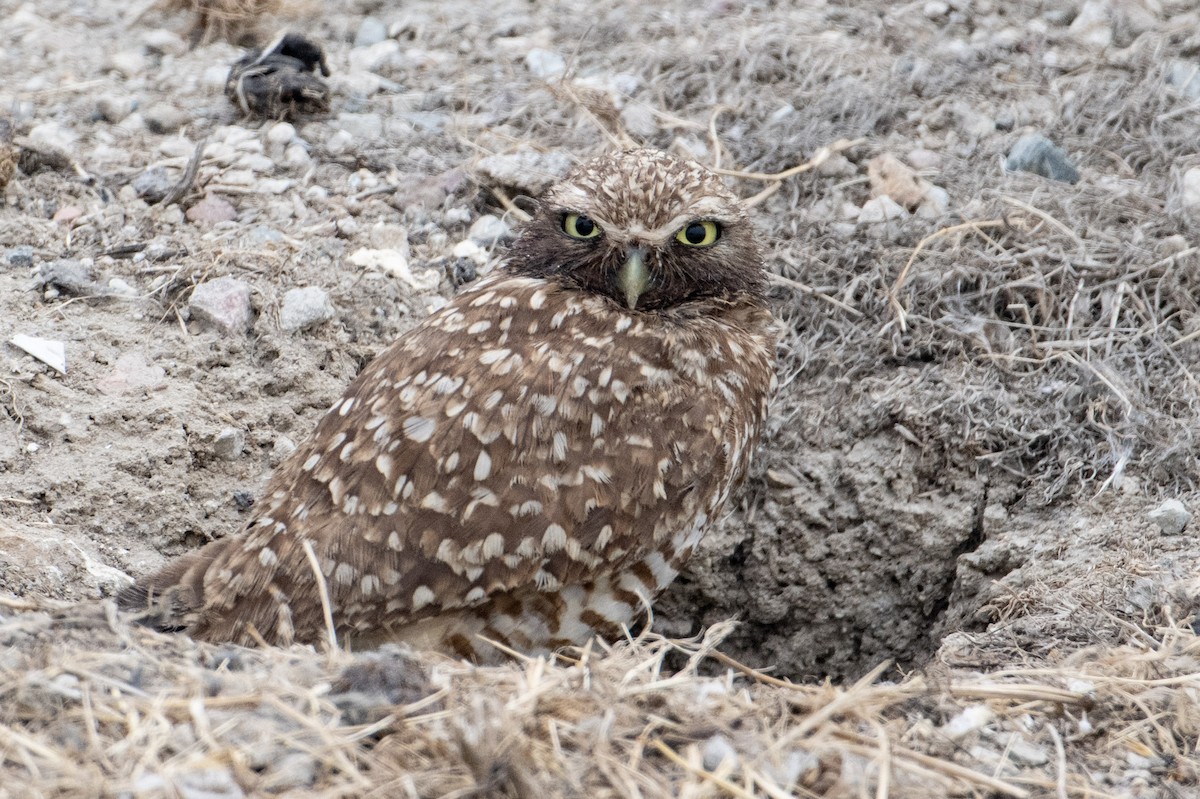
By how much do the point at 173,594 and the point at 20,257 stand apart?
193 centimetres

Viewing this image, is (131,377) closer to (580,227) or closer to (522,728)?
(580,227)

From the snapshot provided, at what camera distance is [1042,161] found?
5.12m

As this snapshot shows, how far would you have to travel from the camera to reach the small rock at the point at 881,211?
4.98m

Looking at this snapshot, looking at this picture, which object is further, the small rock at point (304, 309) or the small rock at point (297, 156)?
the small rock at point (297, 156)

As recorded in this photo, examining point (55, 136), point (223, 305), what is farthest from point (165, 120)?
point (223, 305)

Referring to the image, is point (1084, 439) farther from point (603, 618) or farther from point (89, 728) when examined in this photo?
point (89, 728)

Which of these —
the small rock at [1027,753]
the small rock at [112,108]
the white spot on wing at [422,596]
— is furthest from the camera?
the small rock at [112,108]

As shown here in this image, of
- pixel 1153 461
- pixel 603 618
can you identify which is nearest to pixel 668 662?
pixel 603 618

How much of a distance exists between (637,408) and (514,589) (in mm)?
605

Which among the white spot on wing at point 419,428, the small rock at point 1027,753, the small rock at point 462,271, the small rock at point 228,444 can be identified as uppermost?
the white spot on wing at point 419,428

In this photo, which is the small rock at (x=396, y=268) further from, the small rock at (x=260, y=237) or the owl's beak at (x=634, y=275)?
the owl's beak at (x=634, y=275)

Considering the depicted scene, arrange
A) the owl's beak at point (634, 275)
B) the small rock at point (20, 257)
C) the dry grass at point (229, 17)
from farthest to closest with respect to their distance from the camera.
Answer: the dry grass at point (229, 17)
the small rock at point (20, 257)
the owl's beak at point (634, 275)

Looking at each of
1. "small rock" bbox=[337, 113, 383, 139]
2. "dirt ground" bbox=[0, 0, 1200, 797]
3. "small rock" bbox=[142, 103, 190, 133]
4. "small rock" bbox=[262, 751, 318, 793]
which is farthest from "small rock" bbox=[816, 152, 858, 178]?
"small rock" bbox=[262, 751, 318, 793]

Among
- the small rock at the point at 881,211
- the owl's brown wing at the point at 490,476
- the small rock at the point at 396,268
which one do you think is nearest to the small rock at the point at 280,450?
the owl's brown wing at the point at 490,476
